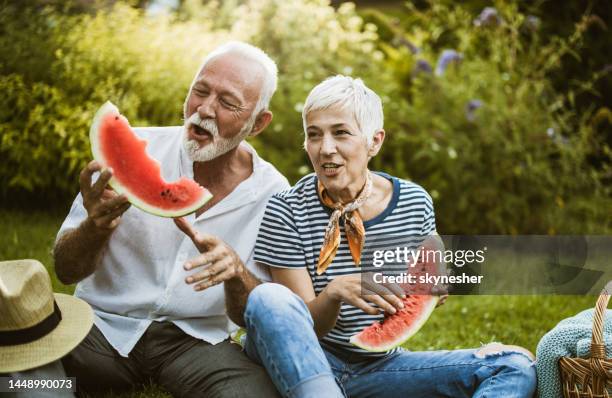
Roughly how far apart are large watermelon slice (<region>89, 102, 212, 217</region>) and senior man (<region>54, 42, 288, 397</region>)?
0.11 meters

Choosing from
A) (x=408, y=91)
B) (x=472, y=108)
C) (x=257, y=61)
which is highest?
(x=257, y=61)

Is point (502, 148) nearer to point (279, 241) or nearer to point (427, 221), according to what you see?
point (427, 221)

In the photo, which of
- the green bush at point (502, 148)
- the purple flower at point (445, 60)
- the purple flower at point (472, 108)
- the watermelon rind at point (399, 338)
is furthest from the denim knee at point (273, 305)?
the purple flower at point (445, 60)

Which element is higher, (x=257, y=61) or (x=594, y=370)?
(x=257, y=61)

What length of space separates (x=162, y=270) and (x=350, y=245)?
86 centimetres

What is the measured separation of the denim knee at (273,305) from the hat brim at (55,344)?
651mm

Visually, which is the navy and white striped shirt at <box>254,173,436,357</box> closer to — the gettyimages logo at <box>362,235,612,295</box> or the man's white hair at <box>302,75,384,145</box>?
the gettyimages logo at <box>362,235,612,295</box>

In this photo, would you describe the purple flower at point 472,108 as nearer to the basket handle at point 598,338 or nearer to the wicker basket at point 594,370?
the wicker basket at point 594,370

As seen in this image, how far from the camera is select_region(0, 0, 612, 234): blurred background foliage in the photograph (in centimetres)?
533

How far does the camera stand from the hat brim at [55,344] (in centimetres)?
266

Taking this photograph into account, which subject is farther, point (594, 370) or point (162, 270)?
point (162, 270)

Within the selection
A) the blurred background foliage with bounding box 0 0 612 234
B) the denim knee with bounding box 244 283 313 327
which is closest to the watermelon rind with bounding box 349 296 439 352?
the denim knee with bounding box 244 283 313 327

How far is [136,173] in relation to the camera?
313 cm

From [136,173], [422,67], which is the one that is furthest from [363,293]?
[422,67]
